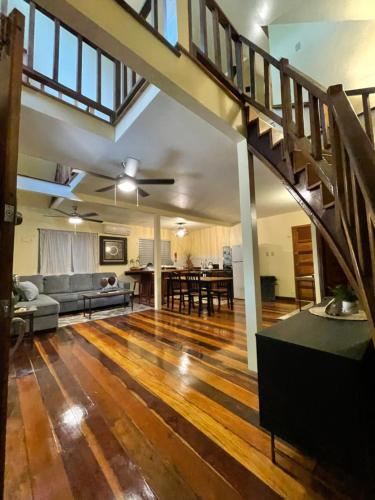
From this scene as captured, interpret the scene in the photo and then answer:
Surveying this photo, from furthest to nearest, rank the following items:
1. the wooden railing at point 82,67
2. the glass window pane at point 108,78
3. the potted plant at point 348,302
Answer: the glass window pane at point 108,78 → the wooden railing at point 82,67 → the potted plant at point 348,302

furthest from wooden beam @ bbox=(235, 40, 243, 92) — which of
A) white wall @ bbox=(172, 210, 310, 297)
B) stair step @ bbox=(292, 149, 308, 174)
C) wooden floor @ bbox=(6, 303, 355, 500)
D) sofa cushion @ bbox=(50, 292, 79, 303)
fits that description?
sofa cushion @ bbox=(50, 292, 79, 303)

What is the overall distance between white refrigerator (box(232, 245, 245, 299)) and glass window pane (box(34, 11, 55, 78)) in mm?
5827

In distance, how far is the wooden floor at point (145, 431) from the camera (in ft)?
3.67

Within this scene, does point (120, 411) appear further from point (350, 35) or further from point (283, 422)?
point (350, 35)

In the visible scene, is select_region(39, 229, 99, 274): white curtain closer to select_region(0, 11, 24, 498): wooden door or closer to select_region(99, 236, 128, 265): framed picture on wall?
select_region(99, 236, 128, 265): framed picture on wall

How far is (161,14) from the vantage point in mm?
1957

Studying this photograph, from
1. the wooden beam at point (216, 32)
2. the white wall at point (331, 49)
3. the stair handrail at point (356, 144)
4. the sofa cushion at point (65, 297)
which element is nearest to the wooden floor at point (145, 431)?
the stair handrail at point (356, 144)

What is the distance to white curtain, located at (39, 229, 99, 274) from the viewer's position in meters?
5.75

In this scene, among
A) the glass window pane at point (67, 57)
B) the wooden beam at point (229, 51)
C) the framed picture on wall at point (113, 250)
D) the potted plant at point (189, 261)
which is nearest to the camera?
the wooden beam at point (229, 51)

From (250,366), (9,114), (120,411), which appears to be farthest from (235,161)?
(120,411)

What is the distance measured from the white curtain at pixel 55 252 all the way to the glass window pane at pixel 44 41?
140 inches

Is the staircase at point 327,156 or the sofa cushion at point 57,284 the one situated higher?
the staircase at point 327,156

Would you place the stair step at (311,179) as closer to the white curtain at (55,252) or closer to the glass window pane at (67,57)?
the glass window pane at (67,57)

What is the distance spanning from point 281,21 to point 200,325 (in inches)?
176
